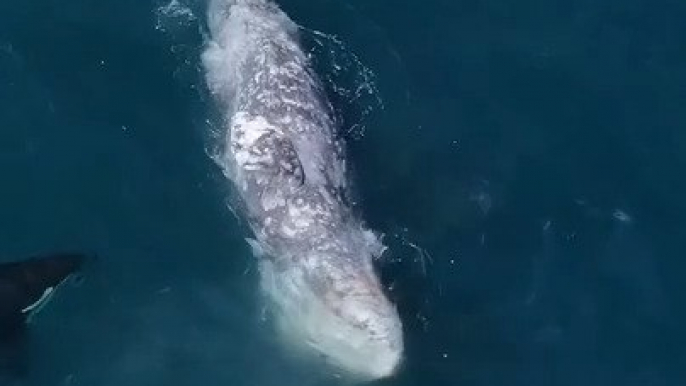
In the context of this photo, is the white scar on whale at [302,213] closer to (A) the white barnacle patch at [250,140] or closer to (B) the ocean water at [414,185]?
(A) the white barnacle patch at [250,140]

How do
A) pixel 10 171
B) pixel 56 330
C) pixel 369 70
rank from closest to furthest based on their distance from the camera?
pixel 56 330 < pixel 10 171 < pixel 369 70

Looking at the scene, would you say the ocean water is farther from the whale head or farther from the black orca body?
the whale head

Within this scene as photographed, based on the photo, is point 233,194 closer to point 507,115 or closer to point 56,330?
point 56,330

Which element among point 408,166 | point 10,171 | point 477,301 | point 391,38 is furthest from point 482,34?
point 10,171

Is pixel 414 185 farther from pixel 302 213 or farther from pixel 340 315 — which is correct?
pixel 340 315

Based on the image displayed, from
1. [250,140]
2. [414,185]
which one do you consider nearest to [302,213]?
[250,140]

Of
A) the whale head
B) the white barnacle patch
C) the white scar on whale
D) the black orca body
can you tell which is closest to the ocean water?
the black orca body

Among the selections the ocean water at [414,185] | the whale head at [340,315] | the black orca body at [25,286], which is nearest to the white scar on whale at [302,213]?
the whale head at [340,315]
